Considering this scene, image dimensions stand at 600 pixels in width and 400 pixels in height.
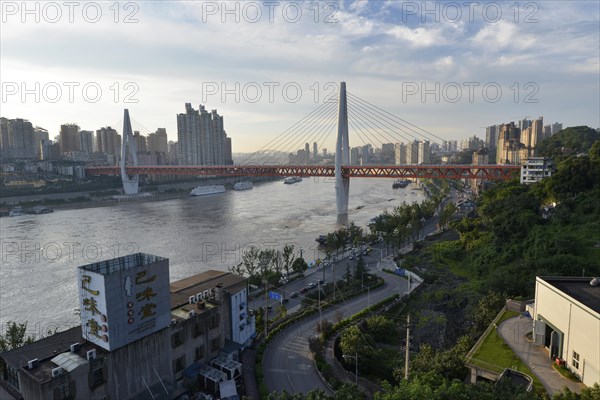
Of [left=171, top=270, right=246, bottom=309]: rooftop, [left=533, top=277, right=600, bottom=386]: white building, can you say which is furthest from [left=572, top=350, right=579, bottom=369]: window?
[left=171, top=270, right=246, bottom=309]: rooftop

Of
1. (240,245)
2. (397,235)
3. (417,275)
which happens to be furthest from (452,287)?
(240,245)

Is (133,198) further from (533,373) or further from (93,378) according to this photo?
(533,373)

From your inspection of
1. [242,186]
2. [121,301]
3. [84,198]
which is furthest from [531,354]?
[242,186]

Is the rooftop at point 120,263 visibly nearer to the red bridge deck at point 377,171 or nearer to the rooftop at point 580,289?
the rooftop at point 580,289

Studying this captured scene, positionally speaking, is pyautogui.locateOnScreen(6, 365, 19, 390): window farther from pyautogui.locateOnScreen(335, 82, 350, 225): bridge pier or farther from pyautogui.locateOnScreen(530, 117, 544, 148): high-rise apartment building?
pyautogui.locateOnScreen(530, 117, 544, 148): high-rise apartment building

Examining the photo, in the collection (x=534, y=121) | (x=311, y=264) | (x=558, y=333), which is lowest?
(x=311, y=264)

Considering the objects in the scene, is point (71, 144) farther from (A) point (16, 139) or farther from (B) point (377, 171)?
(B) point (377, 171)

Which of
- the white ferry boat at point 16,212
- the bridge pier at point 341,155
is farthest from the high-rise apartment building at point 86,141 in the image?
the bridge pier at point 341,155
